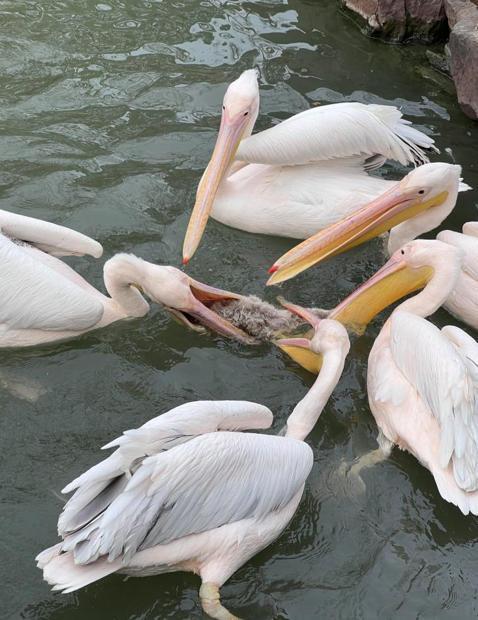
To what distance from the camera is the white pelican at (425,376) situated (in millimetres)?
3537

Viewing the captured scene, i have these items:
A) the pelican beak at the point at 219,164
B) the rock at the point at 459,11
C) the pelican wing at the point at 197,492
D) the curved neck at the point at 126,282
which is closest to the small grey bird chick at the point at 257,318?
the curved neck at the point at 126,282

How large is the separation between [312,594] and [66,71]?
4426 millimetres

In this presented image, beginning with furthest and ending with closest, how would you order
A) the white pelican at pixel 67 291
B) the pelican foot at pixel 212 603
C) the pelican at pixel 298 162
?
the pelican at pixel 298 162 → the white pelican at pixel 67 291 → the pelican foot at pixel 212 603

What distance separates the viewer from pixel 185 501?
305 centimetres

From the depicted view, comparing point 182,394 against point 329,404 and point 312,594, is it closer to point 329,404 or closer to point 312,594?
point 329,404

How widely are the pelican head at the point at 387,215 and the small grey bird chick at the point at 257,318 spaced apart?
0.81ft

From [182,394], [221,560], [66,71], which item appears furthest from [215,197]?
[221,560]

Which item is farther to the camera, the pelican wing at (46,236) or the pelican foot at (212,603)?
the pelican wing at (46,236)

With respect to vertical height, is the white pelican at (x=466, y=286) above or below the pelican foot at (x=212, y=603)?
above

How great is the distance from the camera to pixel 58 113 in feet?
19.2

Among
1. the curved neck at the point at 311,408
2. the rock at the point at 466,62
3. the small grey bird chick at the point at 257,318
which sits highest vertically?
the rock at the point at 466,62

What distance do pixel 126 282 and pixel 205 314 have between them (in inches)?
16.5

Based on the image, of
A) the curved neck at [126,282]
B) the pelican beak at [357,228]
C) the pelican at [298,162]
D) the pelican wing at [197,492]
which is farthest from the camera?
the pelican at [298,162]

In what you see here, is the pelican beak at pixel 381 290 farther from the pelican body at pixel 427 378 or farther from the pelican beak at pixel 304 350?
the pelican beak at pixel 304 350
